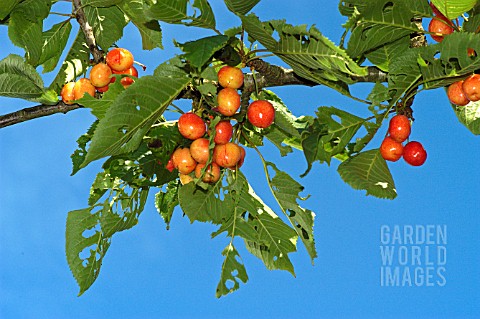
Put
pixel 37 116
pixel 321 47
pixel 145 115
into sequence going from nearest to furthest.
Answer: pixel 321 47 < pixel 145 115 < pixel 37 116

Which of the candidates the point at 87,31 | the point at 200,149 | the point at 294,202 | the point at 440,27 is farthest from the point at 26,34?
the point at 440,27

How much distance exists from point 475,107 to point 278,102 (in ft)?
3.70

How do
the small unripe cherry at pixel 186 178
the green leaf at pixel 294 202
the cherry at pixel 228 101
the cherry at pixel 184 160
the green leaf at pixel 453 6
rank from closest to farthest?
the green leaf at pixel 453 6 < the cherry at pixel 228 101 < the cherry at pixel 184 160 < the small unripe cherry at pixel 186 178 < the green leaf at pixel 294 202

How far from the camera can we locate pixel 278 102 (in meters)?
3.96

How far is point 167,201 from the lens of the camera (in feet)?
13.8

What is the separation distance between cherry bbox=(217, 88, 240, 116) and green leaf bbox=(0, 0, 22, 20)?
123 centimetres

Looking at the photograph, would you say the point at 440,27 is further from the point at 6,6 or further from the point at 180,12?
the point at 6,6

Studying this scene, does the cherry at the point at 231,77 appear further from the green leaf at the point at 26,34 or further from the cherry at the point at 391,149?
the green leaf at the point at 26,34

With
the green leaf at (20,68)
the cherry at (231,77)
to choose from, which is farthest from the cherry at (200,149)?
the green leaf at (20,68)

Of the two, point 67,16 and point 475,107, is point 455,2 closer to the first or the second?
point 475,107

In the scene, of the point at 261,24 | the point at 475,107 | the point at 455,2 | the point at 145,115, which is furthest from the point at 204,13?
the point at 475,107

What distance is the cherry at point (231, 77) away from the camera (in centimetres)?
299

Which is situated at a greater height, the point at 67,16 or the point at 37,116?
the point at 67,16

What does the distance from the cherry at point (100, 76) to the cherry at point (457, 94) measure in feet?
5.62
